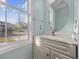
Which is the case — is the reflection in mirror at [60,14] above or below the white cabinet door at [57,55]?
above

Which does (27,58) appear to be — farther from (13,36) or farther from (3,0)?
(3,0)

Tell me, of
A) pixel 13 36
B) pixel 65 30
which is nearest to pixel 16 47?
pixel 13 36

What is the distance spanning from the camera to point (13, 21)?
2.05m

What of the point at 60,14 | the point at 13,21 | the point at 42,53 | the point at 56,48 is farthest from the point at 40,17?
the point at 56,48

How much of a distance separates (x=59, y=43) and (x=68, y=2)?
3.57ft

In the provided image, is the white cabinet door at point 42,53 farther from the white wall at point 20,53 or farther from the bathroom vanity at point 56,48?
the white wall at point 20,53

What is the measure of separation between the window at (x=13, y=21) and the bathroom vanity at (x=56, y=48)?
47 cm

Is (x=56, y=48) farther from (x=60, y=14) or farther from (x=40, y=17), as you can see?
(x=40, y=17)

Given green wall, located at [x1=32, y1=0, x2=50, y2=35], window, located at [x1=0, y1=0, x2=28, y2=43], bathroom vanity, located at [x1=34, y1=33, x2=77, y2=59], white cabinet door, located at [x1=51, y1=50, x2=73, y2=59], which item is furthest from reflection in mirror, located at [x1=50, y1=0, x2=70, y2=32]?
white cabinet door, located at [x1=51, y1=50, x2=73, y2=59]

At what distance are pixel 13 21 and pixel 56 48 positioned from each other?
3.12 ft

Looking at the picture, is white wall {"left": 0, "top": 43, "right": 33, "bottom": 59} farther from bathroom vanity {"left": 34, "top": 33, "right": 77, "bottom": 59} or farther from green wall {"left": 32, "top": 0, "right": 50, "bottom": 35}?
green wall {"left": 32, "top": 0, "right": 50, "bottom": 35}

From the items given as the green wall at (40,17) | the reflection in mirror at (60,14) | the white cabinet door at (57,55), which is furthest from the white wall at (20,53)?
the reflection in mirror at (60,14)

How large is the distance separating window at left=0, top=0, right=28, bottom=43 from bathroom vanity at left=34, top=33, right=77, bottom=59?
0.47m

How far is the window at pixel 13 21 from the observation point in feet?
5.73
